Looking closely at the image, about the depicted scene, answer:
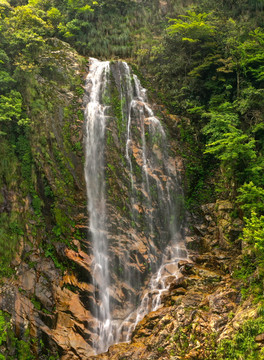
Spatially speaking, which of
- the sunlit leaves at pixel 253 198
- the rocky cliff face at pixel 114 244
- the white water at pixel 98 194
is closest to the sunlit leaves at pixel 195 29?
the rocky cliff face at pixel 114 244

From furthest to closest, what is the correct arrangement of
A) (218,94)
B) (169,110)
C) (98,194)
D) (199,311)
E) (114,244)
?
(169,110)
(218,94)
(98,194)
(114,244)
(199,311)

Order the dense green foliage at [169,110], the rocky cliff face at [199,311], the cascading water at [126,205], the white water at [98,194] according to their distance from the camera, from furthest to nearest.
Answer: the cascading water at [126,205]
the dense green foliage at [169,110]
the white water at [98,194]
the rocky cliff face at [199,311]

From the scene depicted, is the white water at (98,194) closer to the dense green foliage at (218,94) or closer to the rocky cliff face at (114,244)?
the rocky cliff face at (114,244)

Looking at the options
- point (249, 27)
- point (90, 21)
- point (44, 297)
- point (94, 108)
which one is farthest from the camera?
point (90, 21)

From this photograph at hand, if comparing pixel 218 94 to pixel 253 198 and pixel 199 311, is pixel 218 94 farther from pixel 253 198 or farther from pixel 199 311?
pixel 199 311

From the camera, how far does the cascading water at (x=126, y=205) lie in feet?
43.3

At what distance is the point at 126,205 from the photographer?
15422 millimetres

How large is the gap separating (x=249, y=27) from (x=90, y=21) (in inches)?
520

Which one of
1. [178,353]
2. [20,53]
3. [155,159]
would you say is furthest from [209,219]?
[20,53]

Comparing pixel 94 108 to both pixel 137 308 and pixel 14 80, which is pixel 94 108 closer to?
pixel 14 80

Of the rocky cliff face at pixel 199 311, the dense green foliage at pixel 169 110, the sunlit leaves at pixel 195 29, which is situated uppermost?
the sunlit leaves at pixel 195 29

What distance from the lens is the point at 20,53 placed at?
1619 centimetres

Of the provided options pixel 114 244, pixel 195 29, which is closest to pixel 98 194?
pixel 114 244

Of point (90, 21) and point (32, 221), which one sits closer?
point (32, 221)
